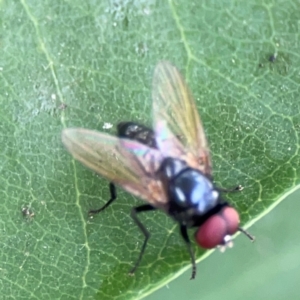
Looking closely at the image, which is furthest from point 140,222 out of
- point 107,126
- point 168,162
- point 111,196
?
point 107,126

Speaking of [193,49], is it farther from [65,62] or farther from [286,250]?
[286,250]

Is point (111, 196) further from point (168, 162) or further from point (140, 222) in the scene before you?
point (168, 162)

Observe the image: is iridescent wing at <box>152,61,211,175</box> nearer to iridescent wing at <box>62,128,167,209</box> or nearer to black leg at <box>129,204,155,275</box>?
iridescent wing at <box>62,128,167,209</box>

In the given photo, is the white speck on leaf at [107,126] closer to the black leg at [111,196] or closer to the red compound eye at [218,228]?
the black leg at [111,196]

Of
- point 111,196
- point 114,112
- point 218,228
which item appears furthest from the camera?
point 111,196

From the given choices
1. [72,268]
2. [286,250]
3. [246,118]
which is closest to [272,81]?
[246,118]

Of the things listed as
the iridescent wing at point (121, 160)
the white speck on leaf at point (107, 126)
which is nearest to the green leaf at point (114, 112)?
the white speck on leaf at point (107, 126)

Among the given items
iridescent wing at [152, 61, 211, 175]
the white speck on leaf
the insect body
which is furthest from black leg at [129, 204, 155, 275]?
the white speck on leaf
